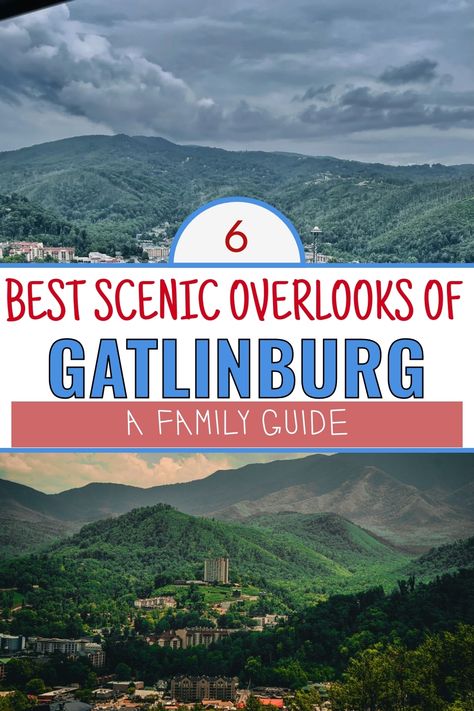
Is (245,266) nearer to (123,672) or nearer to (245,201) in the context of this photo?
(245,201)

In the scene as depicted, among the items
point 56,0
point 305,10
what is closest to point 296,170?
point 305,10

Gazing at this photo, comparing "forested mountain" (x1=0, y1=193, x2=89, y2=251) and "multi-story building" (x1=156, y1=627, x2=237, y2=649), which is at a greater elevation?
"forested mountain" (x1=0, y1=193, x2=89, y2=251)

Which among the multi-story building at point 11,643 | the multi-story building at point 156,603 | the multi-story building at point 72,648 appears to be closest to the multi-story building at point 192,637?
the multi-story building at point 156,603

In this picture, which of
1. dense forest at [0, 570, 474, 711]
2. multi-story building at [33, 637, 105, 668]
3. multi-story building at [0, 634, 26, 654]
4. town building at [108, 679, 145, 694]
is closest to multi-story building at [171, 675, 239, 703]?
dense forest at [0, 570, 474, 711]

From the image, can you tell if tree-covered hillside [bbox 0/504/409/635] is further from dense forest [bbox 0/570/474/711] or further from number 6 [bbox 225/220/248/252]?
number 6 [bbox 225/220/248/252]

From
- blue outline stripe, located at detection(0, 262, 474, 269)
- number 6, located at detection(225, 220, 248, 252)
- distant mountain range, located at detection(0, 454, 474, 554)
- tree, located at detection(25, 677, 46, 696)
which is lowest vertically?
tree, located at detection(25, 677, 46, 696)

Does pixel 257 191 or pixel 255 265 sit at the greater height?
pixel 257 191

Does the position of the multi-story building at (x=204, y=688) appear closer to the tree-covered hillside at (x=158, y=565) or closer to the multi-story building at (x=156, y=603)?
the multi-story building at (x=156, y=603)

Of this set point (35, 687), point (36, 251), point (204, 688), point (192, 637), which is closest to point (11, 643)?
point (35, 687)
